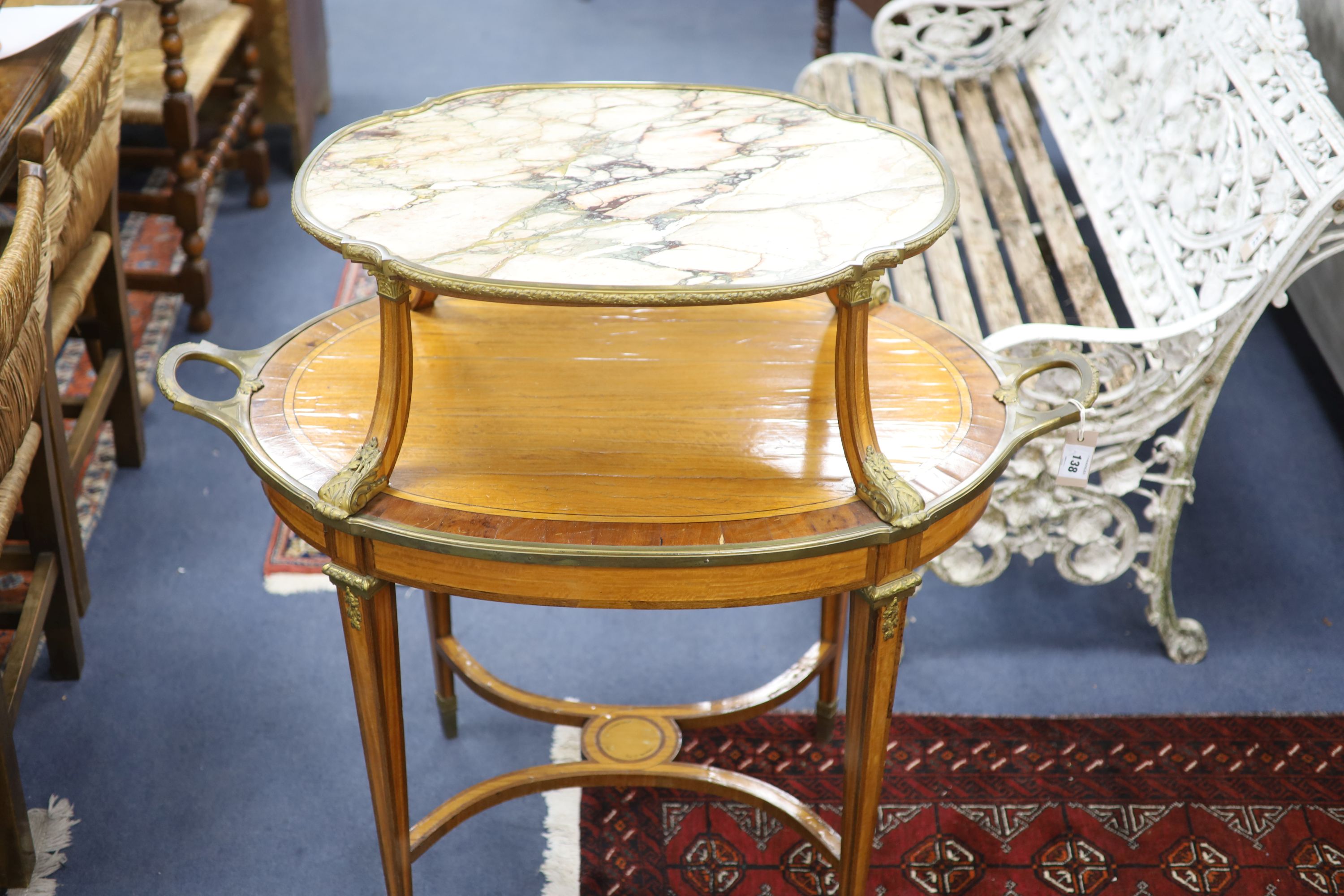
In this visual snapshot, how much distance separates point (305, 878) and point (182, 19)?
285 centimetres

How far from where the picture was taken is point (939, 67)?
3701 millimetres

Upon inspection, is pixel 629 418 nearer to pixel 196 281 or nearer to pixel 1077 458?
pixel 1077 458

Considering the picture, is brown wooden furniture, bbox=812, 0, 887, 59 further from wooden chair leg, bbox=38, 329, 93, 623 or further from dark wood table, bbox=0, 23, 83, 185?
wooden chair leg, bbox=38, 329, 93, 623

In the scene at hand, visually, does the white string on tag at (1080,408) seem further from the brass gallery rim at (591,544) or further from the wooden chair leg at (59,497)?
the wooden chair leg at (59,497)

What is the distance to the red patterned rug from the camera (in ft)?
7.02

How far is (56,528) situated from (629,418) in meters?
1.29

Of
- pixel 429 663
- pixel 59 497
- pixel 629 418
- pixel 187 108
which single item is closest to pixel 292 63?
pixel 187 108

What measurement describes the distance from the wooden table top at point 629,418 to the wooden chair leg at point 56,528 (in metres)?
0.78

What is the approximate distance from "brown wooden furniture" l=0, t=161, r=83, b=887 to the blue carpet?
133mm

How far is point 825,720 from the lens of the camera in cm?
239

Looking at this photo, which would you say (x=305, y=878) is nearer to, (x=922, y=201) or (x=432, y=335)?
(x=432, y=335)

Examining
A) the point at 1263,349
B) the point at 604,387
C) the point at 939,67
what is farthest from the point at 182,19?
the point at 1263,349

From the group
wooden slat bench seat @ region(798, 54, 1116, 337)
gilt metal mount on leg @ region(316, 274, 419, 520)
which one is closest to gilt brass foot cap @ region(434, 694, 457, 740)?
gilt metal mount on leg @ region(316, 274, 419, 520)

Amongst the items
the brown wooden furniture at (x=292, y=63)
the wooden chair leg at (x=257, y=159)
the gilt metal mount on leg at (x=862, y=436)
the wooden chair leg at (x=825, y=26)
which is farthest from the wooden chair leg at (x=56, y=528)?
the wooden chair leg at (x=825, y=26)
